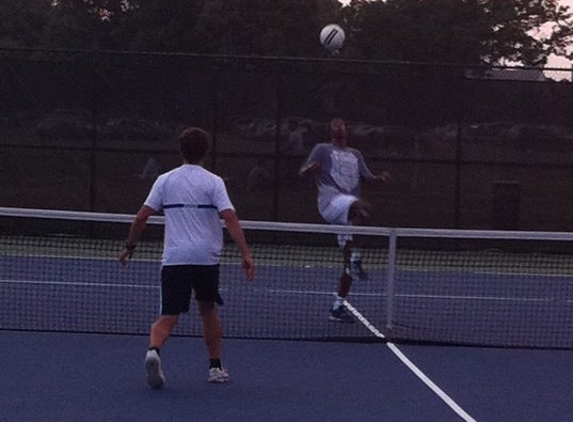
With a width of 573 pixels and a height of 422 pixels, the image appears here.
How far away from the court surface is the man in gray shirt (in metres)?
1.44

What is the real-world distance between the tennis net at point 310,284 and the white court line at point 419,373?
0.12 m

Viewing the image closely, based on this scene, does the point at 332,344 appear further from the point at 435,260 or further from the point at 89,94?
the point at 89,94

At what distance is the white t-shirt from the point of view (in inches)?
340

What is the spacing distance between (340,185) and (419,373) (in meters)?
3.01

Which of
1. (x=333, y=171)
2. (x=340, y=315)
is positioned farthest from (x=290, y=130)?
(x=340, y=315)

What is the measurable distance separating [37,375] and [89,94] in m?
11.2

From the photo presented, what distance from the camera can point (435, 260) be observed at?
1836cm

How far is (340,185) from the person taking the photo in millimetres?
12195

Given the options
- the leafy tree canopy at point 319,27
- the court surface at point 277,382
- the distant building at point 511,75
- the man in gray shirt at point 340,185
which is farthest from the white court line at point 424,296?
the leafy tree canopy at point 319,27

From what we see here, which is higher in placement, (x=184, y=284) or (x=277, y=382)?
(x=184, y=284)

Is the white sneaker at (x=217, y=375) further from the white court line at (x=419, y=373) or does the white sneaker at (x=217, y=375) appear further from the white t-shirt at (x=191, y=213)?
the white court line at (x=419, y=373)

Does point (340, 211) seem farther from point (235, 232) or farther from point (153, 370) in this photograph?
point (153, 370)

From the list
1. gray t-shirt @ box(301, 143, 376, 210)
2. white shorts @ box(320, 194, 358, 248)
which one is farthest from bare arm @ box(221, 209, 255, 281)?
gray t-shirt @ box(301, 143, 376, 210)

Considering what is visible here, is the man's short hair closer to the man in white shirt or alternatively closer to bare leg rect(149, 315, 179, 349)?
the man in white shirt
